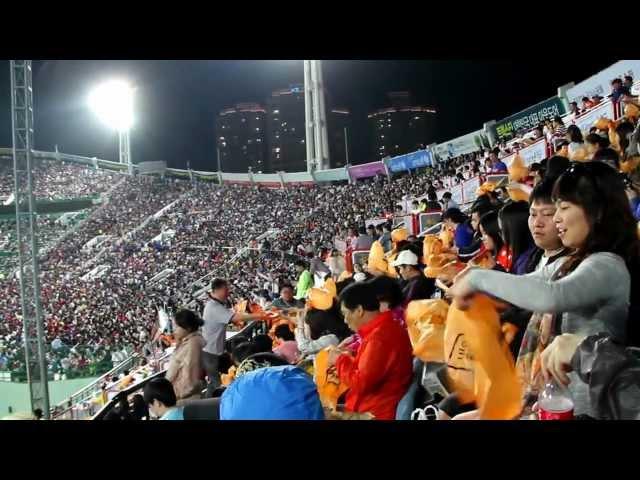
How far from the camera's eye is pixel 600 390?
1.04m

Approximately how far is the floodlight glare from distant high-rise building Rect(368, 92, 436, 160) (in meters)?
2.31

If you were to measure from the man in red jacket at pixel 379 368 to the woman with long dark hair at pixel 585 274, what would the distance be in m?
0.61

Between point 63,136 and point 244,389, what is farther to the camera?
→ point 63,136

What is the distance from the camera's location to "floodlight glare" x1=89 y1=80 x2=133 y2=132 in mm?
5719

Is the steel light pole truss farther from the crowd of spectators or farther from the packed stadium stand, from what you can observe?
the crowd of spectators

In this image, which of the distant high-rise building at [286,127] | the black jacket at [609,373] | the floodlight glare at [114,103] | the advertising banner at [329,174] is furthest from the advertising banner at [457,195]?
the black jacket at [609,373]

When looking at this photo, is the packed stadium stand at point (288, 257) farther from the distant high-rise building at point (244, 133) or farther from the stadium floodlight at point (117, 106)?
the distant high-rise building at point (244, 133)

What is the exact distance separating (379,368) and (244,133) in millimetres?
4493

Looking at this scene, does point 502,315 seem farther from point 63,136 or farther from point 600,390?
point 63,136

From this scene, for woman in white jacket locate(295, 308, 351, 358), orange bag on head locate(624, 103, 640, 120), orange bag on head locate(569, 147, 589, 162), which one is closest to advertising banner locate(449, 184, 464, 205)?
orange bag on head locate(624, 103, 640, 120)
